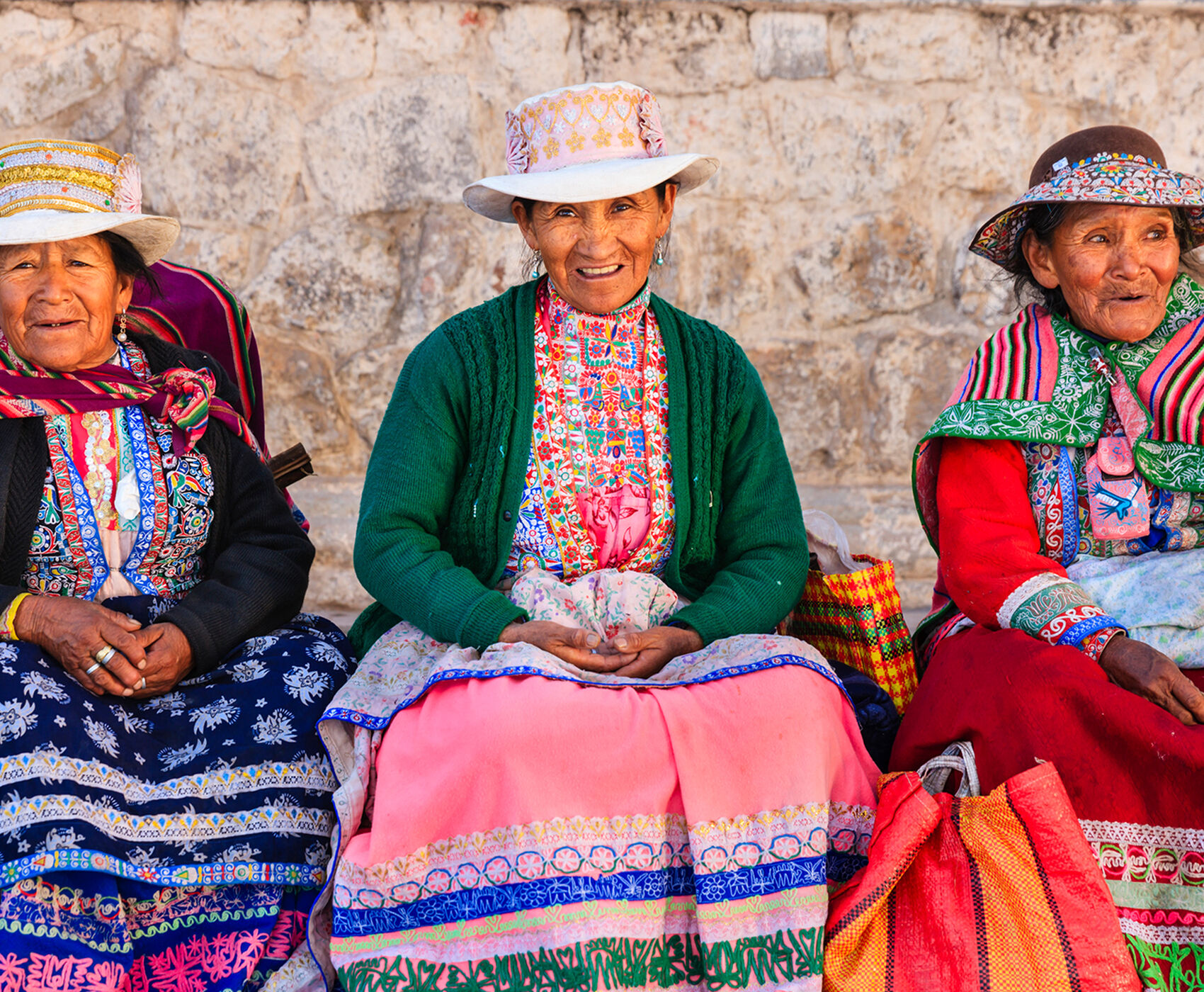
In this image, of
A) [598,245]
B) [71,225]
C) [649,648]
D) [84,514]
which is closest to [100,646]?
[84,514]

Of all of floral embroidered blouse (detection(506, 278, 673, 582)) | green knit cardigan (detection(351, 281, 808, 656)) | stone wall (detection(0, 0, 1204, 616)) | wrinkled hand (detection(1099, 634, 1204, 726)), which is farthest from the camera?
stone wall (detection(0, 0, 1204, 616))

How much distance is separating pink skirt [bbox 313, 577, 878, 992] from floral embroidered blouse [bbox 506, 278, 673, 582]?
21.2 inches

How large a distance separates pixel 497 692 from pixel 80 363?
1.34m

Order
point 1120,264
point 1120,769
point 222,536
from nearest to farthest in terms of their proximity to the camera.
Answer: point 1120,769 < point 1120,264 < point 222,536

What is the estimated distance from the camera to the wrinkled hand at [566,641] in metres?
2.49

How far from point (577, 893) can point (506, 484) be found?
97cm

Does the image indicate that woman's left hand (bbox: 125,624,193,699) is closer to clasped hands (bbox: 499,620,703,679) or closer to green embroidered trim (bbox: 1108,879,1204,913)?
clasped hands (bbox: 499,620,703,679)

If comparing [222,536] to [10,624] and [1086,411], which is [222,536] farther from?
[1086,411]

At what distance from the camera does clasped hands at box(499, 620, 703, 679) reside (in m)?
2.50

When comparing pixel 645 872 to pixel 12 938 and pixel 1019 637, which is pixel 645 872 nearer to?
pixel 1019 637

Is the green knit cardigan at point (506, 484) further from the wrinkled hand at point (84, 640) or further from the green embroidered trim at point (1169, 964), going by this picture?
the green embroidered trim at point (1169, 964)

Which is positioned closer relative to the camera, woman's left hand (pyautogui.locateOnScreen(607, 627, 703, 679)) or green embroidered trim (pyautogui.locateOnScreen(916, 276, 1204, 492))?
woman's left hand (pyautogui.locateOnScreen(607, 627, 703, 679))

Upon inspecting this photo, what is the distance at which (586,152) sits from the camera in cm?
283

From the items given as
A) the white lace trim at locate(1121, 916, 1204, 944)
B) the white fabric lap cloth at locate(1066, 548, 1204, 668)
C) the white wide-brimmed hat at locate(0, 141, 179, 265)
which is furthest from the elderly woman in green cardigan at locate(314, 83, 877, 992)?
the white wide-brimmed hat at locate(0, 141, 179, 265)
